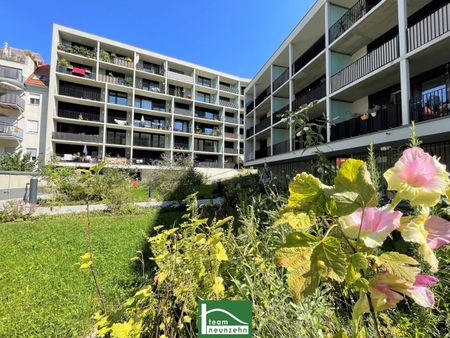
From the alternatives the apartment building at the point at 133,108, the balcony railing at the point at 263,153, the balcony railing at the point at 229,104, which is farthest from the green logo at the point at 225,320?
the balcony railing at the point at 229,104

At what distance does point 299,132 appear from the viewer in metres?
3.43

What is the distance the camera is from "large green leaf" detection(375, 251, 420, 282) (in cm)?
53

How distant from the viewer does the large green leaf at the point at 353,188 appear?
1.84 ft

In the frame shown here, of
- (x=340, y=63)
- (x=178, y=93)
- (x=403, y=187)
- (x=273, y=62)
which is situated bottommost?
(x=403, y=187)

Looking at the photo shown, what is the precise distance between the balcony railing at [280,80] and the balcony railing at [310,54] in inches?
46.8

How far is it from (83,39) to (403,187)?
38.0 m

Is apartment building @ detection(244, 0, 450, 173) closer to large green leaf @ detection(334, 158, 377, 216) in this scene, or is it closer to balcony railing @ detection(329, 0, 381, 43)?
balcony railing @ detection(329, 0, 381, 43)

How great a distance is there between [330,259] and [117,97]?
3669cm

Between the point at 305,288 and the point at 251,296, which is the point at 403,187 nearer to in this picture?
the point at 305,288

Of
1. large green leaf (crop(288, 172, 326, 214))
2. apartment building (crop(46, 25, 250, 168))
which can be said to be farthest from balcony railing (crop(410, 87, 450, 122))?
apartment building (crop(46, 25, 250, 168))

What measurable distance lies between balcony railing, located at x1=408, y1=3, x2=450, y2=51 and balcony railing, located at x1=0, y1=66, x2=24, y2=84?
3447 centimetres

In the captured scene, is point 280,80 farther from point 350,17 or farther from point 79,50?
point 79,50

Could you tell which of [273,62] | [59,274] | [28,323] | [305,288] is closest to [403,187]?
[305,288]

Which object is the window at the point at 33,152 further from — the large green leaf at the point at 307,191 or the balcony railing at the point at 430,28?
the large green leaf at the point at 307,191
